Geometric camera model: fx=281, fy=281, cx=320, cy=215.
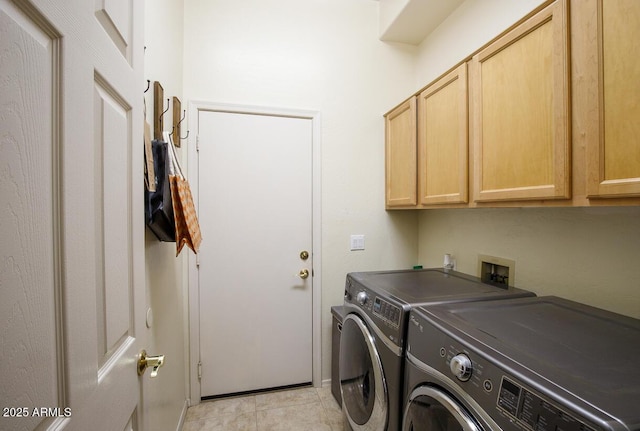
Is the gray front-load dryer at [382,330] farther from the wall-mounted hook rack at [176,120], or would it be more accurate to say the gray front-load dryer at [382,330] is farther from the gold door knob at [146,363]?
the wall-mounted hook rack at [176,120]

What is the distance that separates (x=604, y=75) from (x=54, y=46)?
134cm

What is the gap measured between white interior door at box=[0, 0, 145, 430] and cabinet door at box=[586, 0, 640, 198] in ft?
4.32

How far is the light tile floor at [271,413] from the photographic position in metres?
1.77

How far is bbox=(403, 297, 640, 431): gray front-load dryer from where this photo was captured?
0.59m

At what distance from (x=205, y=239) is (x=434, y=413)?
5.42 ft

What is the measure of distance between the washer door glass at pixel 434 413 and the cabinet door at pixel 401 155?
1.17m

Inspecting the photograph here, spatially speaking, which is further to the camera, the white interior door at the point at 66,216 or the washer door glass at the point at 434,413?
the washer door glass at the point at 434,413

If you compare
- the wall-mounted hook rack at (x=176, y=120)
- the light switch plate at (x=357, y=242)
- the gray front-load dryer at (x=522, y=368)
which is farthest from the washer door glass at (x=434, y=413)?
the wall-mounted hook rack at (x=176, y=120)

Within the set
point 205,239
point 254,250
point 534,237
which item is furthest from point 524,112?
point 205,239

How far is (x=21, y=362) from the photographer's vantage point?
1.22ft

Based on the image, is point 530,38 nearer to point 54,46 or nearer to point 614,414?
point 614,414

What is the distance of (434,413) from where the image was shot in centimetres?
90

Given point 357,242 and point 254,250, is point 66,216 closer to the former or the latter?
point 254,250

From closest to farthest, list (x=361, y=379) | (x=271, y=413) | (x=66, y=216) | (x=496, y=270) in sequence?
(x=66, y=216) < (x=361, y=379) < (x=496, y=270) < (x=271, y=413)
